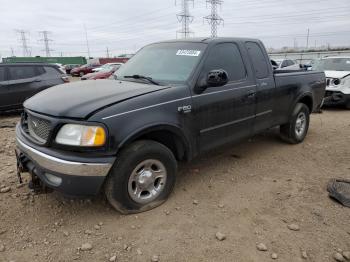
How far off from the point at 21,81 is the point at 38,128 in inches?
254

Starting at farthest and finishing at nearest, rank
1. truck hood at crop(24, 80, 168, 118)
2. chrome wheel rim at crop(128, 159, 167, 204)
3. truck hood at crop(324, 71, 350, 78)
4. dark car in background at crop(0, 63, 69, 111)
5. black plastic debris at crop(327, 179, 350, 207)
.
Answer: truck hood at crop(324, 71, 350, 78), dark car in background at crop(0, 63, 69, 111), black plastic debris at crop(327, 179, 350, 207), chrome wheel rim at crop(128, 159, 167, 204), truck hood at crop(24, 80, 168, 118)

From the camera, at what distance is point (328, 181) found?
4215mm

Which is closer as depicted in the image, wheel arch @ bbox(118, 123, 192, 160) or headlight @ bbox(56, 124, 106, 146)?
headlight @ bbox(56, 124, 106, 146)

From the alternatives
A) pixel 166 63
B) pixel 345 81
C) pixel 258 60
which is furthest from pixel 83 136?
pixel 345 81

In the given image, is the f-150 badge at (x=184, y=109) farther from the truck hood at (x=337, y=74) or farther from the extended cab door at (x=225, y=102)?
the truck hood at (x=337, y=74)

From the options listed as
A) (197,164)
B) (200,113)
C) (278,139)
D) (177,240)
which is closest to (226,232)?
(177,240)

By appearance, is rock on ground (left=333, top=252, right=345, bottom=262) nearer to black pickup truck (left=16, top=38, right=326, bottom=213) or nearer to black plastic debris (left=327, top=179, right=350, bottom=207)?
black plastic debris (left=327, top=179, right=350, bottom=207)

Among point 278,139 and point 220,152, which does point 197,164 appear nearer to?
point 220,152

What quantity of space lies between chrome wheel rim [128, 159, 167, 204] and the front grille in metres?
0.93

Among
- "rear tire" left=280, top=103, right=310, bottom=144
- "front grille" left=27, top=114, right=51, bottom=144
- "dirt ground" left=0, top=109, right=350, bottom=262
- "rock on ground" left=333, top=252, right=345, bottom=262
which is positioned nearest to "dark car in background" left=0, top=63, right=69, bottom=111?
"dirt ground" left=0, top=109, right=350, bottom=262

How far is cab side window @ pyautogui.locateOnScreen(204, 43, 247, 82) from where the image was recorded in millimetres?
4020

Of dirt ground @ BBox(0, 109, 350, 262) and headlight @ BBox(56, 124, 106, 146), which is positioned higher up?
headlight @ BBox(56, 124, 106, 146)

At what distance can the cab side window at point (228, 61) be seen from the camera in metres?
4.02

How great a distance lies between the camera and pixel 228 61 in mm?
4305
